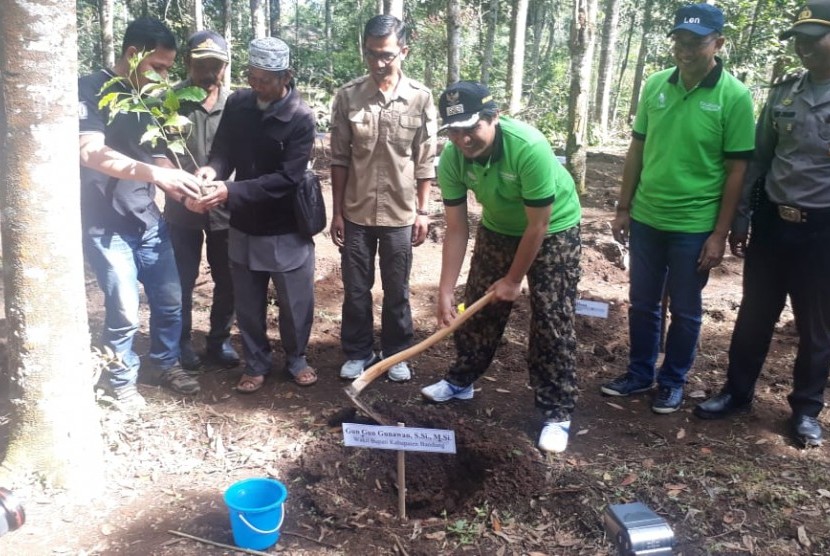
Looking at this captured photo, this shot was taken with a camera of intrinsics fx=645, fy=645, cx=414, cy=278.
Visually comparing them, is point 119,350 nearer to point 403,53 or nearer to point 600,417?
point 403,53

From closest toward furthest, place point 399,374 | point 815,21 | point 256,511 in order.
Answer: point 256,511, point 815,21, point 399,374

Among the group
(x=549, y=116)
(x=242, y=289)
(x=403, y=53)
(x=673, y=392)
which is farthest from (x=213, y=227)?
(x=549, y=116)

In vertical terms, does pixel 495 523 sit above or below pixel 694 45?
below

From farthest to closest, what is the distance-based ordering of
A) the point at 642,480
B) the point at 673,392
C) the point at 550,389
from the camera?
the point at 673,392 < the point at 550,389 < the point at 642,480

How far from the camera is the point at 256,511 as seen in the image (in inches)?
94.6

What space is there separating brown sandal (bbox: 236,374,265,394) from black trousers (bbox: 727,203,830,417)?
2.71 meters

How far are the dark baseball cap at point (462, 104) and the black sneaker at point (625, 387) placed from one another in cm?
197

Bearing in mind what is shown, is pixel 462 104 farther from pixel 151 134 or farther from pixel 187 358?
pixel 187 358

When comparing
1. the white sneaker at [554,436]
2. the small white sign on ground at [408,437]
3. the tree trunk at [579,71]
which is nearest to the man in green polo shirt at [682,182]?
the white sneaker at [554,436]

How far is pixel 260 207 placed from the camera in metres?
3.58

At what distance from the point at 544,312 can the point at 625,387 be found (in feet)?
3.24

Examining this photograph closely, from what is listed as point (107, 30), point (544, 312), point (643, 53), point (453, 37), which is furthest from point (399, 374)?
point (643, 53)

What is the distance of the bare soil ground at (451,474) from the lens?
265cm

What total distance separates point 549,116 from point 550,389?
498 inches
